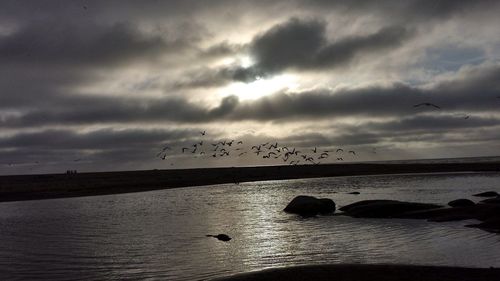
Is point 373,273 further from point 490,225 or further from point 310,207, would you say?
point 310,207

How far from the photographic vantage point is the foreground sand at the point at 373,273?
17031mm

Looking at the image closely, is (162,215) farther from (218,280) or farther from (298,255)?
(218,280)

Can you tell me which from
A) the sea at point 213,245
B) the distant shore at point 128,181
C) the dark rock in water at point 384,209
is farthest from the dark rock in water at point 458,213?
the distant shore at point 128,181

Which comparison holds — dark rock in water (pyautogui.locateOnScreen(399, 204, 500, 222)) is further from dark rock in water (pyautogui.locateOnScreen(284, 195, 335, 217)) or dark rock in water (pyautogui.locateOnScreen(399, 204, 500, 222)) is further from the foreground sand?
the foreground sand

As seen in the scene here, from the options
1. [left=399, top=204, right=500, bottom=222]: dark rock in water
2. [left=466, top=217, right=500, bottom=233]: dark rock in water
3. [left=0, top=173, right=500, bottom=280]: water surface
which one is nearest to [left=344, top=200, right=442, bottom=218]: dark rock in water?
[left=399, top=204, right=500, bottom=222]: dark rock in water

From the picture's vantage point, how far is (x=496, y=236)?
2602 cm

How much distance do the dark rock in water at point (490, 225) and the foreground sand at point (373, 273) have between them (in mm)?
11851

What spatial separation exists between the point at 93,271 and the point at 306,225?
1718 cm

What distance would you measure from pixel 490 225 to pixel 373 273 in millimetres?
15493

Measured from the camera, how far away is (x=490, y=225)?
2922 centimetres

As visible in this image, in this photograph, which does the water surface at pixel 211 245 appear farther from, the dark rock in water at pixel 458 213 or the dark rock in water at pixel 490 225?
the dark rock in water at pixel 458 213

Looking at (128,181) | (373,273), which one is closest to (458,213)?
(373,273)

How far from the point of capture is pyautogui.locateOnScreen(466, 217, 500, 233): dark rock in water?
28.3 meters

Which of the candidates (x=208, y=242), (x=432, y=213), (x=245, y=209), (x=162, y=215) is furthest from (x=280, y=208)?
(x=208, y=242)
